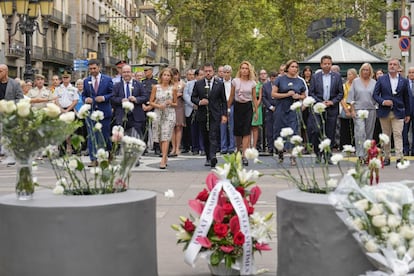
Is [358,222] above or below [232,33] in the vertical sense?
below

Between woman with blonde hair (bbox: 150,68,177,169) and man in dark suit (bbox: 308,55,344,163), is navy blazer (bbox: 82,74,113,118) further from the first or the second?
man in dark suit (bbox: 308,55,344,163)

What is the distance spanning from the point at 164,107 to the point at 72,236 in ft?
30.1

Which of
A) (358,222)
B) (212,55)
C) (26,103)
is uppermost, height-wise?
(212,55)

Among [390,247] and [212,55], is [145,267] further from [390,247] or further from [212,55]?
[212,55]

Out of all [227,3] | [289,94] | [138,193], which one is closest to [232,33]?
[227,3]

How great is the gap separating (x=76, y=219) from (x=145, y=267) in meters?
0.64

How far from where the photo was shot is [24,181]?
487 cm

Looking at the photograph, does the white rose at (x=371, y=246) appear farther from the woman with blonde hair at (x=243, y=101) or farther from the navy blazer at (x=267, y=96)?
the navy blazer at (x=267, y=96)

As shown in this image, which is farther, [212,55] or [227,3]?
[212,55]

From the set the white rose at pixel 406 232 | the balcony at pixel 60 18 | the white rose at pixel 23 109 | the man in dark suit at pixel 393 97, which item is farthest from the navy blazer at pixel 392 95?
the balcony at pixel 60 18

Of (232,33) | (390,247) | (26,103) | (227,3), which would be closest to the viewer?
(390,247)

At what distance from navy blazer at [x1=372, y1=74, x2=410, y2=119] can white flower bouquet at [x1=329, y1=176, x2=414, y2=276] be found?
366 inches

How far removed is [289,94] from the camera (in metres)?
13.4

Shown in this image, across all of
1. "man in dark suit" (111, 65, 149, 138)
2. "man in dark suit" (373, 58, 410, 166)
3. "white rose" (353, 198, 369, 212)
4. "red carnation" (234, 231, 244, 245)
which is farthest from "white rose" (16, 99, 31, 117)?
"man in dark suit" (373, 58, 410, 166)
